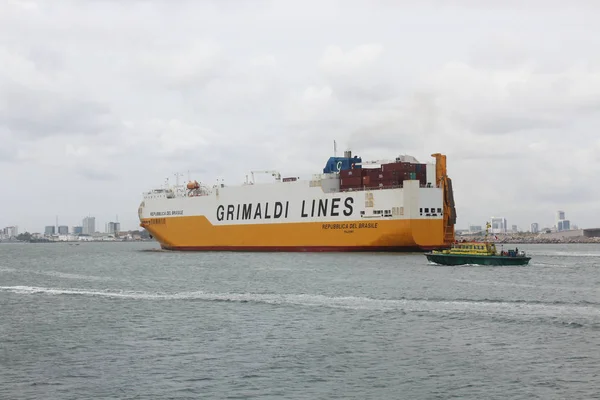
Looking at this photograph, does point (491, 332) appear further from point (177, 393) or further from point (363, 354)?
point (177, 393)

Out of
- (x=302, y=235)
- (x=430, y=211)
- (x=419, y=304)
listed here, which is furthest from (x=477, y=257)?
(x=302, y=235)

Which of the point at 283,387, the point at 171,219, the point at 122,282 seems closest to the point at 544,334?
the point at 283,387

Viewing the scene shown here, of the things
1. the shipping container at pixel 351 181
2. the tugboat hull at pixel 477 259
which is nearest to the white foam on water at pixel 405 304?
the tugboat hull at pixel 477 259

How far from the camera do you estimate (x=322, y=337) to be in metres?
23.5

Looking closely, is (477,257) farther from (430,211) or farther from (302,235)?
(302,235)

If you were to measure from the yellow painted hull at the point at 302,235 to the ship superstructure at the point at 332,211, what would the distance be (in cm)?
10

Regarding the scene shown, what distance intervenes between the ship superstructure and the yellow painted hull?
0.10 m

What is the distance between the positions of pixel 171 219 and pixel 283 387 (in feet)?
236

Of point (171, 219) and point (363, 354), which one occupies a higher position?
point (171, 219)

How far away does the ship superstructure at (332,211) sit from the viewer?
218ft

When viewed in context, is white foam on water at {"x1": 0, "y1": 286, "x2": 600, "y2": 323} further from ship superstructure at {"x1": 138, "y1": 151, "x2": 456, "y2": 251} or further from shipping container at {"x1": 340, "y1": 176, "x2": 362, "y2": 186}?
shipping container at {"x1": 340, "y1": 176, "x2": 362, "y2": 186}

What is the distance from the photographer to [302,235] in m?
73.4

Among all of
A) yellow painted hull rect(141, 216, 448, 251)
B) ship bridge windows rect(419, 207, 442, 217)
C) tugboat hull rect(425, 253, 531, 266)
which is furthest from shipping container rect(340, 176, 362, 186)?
tugboat hull rect(425, 253, 531, 266)

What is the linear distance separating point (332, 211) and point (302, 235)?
498cm
